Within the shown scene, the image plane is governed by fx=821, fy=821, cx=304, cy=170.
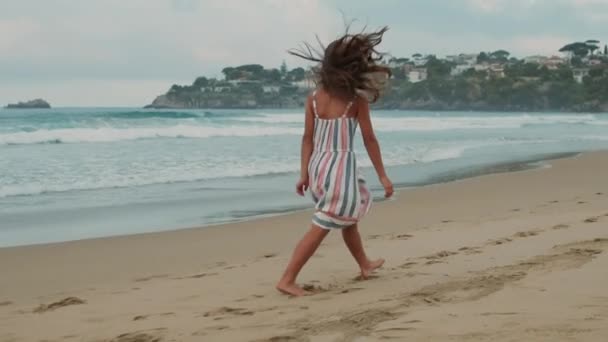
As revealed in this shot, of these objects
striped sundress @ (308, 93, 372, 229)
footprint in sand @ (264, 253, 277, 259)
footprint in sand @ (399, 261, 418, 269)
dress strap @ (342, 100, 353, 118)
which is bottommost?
footprint in sand @ (264, 253, 277, 259)

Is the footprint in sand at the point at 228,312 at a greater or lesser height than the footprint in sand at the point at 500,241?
greater

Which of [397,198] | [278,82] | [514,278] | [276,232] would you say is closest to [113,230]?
[276,232]

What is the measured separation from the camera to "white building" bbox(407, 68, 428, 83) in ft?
391

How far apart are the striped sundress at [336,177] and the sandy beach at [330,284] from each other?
1.45 ft

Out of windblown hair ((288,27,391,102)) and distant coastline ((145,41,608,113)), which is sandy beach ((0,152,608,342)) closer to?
windblown hair ((288,27,391,102))

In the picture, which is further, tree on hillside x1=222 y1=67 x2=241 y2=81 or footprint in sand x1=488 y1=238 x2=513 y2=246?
tree on hillside x1=222 y1=67 x2=241 y2=81

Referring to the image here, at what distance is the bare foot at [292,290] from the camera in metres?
4.64

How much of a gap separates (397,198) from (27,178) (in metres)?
6.03

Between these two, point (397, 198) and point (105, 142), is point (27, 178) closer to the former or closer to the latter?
point (397, 198)

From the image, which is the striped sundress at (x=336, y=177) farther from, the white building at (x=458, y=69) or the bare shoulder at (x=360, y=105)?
the white building at (x=458, y=69)

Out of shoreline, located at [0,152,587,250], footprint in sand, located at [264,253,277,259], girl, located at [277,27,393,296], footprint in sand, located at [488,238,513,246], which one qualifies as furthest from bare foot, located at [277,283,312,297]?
shoreline, located at [0,152,587,250]

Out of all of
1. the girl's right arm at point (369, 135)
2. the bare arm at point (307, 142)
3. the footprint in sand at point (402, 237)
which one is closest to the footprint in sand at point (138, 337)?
the bare arm at point (307, 142)

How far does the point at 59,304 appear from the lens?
4863 mm

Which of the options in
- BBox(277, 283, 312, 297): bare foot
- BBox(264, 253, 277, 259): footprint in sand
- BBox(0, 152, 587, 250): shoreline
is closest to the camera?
BBox(277, 283, 312, 297): bare foot
